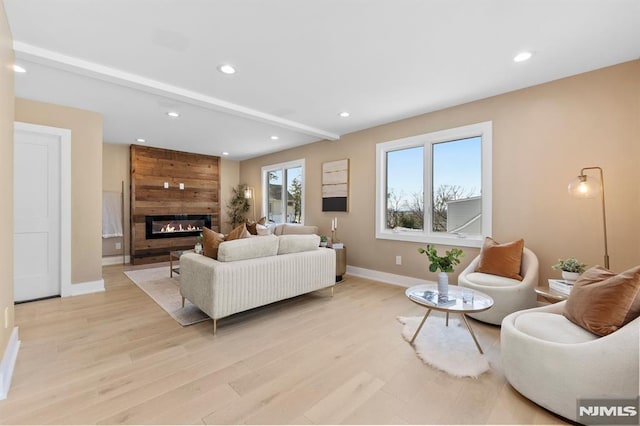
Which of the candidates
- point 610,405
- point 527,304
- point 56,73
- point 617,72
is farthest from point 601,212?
point 56,73

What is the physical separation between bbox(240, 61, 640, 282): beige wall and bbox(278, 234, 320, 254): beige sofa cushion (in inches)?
67.1

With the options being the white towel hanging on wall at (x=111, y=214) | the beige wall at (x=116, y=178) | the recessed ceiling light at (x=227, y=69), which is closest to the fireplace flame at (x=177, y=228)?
the beige wall at (x=116, y=178)

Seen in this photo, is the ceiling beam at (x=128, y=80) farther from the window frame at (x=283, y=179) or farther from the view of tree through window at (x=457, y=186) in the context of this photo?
the view of tree through window at (x=457, y=186)

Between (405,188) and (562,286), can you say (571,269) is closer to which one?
(562,286)

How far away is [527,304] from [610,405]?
1.36m

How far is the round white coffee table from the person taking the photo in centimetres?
222

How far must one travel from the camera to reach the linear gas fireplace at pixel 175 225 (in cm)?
623

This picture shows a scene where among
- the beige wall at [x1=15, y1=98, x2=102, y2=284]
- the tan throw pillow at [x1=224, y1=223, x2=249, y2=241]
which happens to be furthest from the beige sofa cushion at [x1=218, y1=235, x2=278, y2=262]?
the beige wall at [x1=15, y1=98, x2=102, y2=284]

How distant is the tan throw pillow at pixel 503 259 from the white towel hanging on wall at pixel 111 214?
6.82m

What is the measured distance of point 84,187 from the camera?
386cm

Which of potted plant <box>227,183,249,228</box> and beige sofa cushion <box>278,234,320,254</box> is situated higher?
potted plant <box>227,183,249,228</box>

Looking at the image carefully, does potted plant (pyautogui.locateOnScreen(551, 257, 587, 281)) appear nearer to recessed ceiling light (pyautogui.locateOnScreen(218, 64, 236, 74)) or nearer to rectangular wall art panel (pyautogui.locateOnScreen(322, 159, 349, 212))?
rectangular wall art panel (pyautogui.locateOnScreen(322, 159, 349, 212))

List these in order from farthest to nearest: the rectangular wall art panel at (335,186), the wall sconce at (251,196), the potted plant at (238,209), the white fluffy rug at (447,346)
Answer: the potted plant at (238,209) < the wall sconce at (251,196) < the rectangular wall art panel at (335,186) < the white fluffy rug at (447,346)

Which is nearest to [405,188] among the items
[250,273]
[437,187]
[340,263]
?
[437,187]
